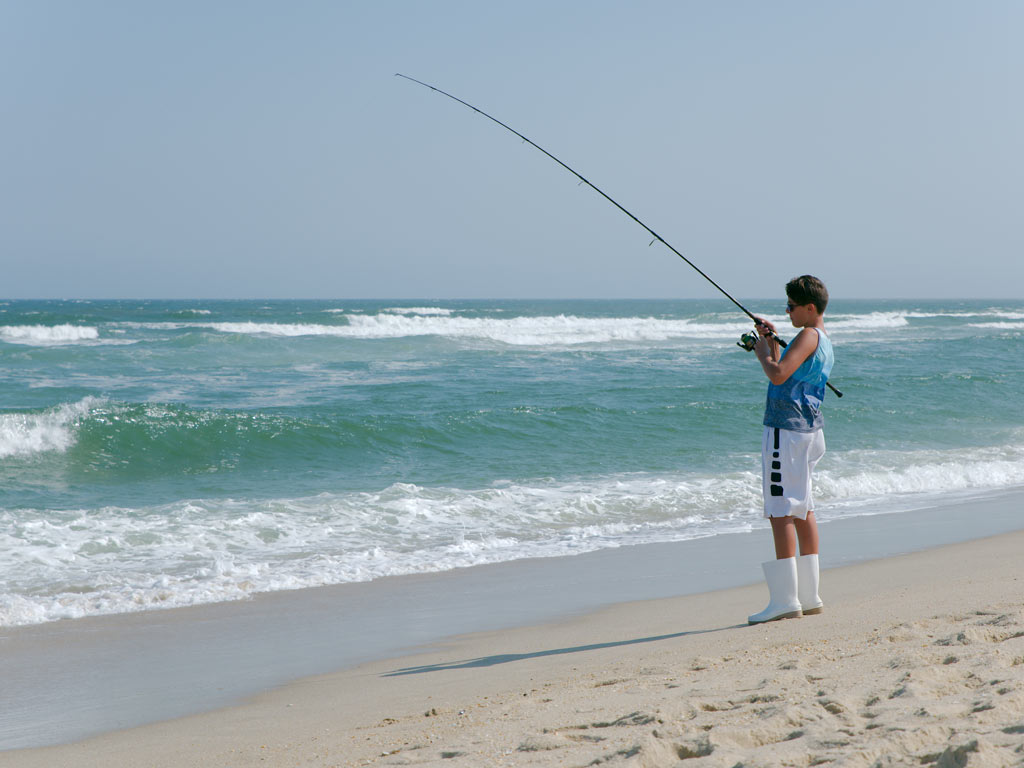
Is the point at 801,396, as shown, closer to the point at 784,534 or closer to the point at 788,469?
the point at 788,469

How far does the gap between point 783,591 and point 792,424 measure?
2.50 feet

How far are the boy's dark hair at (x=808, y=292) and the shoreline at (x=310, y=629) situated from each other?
1.52 meters

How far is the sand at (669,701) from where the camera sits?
2.29 meters

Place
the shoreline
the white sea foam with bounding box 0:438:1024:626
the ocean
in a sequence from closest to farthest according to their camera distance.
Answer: the shoreline, the white sea foam with bounding box 0:438:1024:626, the ocean

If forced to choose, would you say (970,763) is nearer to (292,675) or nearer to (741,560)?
(292,675)

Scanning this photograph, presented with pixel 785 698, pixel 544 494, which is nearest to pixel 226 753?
pixel 785 698

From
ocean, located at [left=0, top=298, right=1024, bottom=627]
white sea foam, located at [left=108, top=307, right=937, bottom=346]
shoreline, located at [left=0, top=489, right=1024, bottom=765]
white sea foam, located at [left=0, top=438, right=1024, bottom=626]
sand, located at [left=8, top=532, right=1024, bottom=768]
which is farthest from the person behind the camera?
white sea foam, located at [left=108, top=307, right=937, bottom=346]

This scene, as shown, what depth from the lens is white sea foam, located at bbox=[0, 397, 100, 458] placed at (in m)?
10.1

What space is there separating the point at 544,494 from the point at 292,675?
4605mm

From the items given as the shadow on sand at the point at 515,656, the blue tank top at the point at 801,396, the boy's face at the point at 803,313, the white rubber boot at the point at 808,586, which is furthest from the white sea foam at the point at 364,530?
the boy's face at the point at 803,313

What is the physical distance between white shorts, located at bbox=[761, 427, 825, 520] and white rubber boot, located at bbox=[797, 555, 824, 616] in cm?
28

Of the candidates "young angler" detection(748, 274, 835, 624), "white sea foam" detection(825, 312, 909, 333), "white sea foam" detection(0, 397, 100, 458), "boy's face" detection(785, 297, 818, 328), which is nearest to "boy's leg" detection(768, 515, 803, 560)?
"young angler" detection(748, 274, 835, 624)

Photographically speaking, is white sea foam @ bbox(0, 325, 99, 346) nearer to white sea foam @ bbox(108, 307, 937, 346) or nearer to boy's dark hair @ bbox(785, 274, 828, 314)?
white sea foam @ bbox(108, 307, 937, 346)

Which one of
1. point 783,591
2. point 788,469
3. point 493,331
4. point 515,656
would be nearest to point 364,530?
point 515,656
